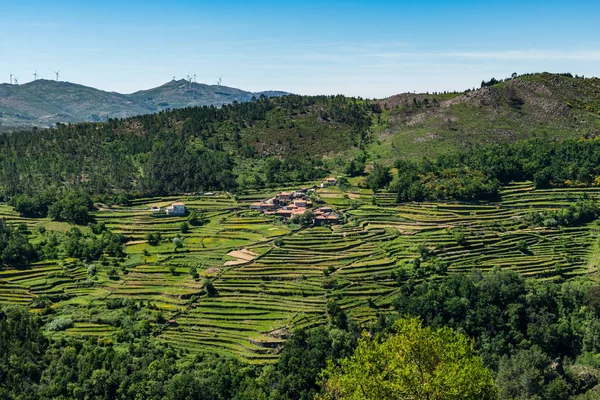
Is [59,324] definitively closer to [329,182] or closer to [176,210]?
[176,210]

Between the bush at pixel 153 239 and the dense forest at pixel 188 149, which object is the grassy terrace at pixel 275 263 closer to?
the bush at pixel 153 239

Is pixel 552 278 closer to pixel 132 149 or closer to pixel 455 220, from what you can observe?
pixel 455 220

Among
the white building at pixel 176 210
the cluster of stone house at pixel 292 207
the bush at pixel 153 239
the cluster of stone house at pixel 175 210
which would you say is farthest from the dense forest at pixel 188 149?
the bush at pixel 153 239

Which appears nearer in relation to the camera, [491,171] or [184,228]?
[184,228]

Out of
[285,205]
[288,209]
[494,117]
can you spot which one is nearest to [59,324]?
[288,209]

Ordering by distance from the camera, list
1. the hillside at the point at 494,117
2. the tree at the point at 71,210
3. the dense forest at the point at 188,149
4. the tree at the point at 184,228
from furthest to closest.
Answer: the hillside at the point at 494,117, the dense forest at the point at 188,149, the tree at the point at 71,210, the tree at the point at 184,228
